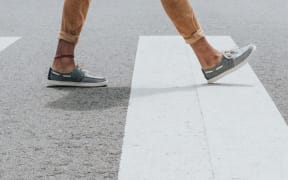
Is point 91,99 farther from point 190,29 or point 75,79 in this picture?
point 190,29

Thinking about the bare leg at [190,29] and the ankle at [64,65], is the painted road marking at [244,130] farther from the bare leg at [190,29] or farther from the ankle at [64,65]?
the ankle at [64,65]

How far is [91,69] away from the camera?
589 cm

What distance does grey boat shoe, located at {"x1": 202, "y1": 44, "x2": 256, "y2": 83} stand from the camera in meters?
5.13

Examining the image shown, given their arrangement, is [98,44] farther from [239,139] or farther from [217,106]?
[239,139]

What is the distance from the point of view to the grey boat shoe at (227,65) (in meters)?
5.13

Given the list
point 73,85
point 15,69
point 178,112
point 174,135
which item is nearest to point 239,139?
point 174,135

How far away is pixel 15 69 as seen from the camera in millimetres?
5926

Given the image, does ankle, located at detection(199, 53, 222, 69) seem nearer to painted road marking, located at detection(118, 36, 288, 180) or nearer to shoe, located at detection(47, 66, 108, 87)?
painted road marking, located at detection(118, 36, 288, 180)

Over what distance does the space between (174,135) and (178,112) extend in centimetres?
52

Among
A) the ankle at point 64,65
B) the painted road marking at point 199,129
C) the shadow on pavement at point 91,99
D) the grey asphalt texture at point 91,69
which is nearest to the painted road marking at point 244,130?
the painted road marking at point 199,129

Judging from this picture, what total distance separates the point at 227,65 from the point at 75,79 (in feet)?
3.03

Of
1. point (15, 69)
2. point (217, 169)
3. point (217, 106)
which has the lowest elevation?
point (15, 69)

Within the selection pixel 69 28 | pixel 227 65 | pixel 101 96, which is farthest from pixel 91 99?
pixel 227 65

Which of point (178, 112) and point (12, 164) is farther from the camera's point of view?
point (178, 112)
